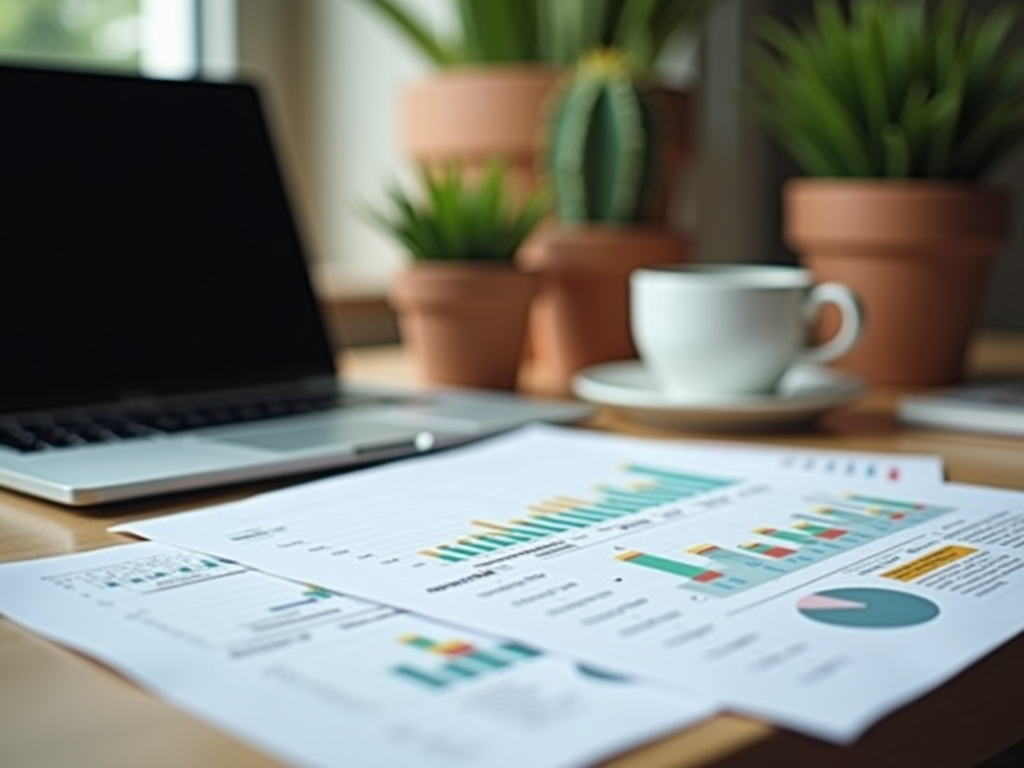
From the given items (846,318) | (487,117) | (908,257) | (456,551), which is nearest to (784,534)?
(456,551)

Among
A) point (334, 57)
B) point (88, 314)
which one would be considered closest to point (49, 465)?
point (88, 314)

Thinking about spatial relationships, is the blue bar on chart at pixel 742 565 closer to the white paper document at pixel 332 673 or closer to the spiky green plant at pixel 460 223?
the white paper document at pixel 332 673

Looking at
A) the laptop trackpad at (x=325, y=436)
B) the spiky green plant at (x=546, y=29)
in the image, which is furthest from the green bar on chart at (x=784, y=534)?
the spiky green plant at (x=546, y=29)

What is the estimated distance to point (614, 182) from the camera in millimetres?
999

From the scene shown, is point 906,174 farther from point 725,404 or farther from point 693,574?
point 693,574

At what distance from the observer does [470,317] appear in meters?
0.94

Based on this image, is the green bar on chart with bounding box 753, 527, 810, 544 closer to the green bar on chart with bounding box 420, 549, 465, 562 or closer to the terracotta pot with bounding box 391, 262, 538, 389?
the green bar on chart with bounding box 420, 549, 465, 562

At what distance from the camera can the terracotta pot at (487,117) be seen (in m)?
1.06

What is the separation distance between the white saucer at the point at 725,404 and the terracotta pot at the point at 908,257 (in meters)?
0.12

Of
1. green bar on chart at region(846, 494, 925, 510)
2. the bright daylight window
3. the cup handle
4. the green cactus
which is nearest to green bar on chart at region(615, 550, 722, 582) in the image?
green bar on chart at region(846, 494, 925, 510)

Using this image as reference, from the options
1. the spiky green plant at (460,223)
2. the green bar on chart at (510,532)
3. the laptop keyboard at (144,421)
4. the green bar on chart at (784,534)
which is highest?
the spiky green plant at (460,223)

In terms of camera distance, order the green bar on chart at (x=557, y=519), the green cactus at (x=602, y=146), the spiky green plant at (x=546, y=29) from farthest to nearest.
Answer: the spiky green plant at (x=546, y=29) < the green cactus at (x=602, y=146) < the green bar on chart at (x=557, y=519)

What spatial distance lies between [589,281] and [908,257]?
0.74 ft

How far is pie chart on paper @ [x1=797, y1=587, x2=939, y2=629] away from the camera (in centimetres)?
43
